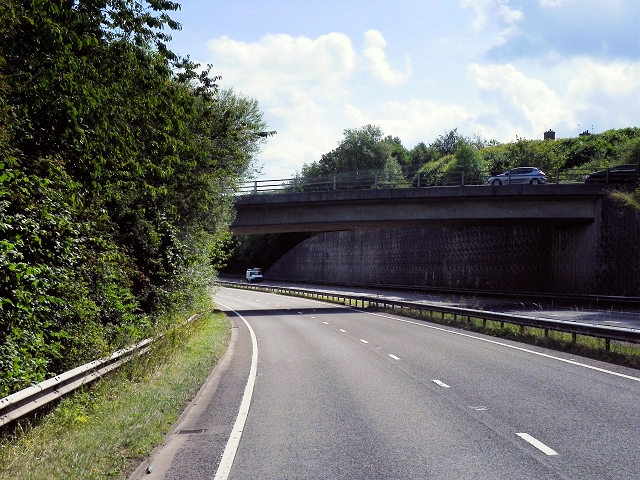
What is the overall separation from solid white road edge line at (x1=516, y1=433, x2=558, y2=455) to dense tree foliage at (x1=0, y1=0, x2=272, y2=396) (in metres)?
5.66

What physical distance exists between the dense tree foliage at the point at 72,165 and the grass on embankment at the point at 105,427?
597mm

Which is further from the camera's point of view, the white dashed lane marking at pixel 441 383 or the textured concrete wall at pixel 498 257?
the textured concrete wall at pixel 498 257

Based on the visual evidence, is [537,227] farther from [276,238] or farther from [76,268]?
[276,238]

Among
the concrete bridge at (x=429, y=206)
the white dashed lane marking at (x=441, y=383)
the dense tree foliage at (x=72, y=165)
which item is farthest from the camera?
the concrete bridge at (x=429, y=206)

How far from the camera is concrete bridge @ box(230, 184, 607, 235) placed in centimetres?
4394

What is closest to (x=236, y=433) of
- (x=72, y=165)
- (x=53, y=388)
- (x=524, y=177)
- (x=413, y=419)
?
(x=53, y=388)

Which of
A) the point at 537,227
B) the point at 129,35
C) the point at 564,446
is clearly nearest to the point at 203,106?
the point at 129,35

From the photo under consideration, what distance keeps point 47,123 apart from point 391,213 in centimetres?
3639

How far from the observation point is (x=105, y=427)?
9.02m

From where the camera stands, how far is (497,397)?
1156 cm

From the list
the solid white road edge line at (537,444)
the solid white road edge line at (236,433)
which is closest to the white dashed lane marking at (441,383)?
the solid white road edge line at (236,433)

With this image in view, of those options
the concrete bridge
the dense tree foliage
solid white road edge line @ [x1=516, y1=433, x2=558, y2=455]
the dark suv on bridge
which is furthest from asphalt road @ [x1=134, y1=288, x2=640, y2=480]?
the dark suv on bridge

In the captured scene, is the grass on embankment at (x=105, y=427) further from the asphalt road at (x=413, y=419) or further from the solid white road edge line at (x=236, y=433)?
the solid white road edge line at (x=236, y=433)

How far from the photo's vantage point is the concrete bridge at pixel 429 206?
4394 centimetres
